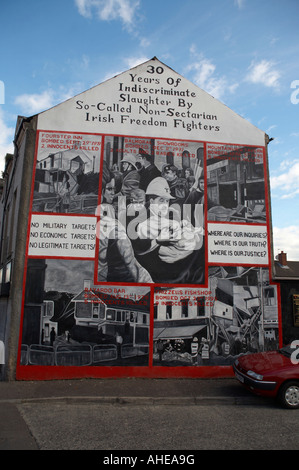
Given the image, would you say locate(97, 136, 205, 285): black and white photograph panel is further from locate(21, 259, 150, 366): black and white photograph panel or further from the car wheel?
the car wheel

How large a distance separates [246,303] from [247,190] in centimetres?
334

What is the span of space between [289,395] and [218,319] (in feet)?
9.91

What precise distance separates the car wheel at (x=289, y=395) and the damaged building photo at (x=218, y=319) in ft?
8.64

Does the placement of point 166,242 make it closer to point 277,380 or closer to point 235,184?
point 235,184

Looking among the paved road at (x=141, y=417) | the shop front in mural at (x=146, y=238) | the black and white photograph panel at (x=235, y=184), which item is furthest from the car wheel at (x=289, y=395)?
the black and white photograph panel at (x=235, y=184)

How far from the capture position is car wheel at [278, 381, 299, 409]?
23.3ft

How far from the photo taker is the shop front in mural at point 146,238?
31.1ft

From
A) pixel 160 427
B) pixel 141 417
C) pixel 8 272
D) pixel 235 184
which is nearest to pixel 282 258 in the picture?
pixel 235 184

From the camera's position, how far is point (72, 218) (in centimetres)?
998

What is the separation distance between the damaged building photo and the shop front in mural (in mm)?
28

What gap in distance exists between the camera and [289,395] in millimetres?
7125

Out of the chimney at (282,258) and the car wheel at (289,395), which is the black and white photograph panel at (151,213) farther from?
the chimney at (282,258)

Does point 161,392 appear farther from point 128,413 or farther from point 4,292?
point 4,292
